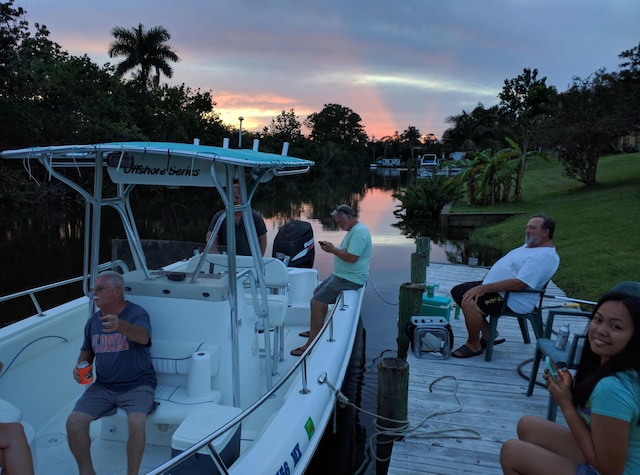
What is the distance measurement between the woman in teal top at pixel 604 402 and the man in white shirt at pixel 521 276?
208cm

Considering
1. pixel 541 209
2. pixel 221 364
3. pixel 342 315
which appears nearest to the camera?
pixel 221 364

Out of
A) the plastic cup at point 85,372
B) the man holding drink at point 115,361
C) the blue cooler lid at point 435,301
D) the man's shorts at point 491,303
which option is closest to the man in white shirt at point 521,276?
the man's shorts at point 491,303

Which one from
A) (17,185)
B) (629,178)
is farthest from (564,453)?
(17,185)

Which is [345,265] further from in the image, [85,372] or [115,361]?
[85,372]

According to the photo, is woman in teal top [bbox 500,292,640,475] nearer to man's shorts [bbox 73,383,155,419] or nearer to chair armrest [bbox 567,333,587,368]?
chair armrest [bbox 567,333,587,368]

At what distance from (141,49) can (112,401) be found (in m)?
40.2

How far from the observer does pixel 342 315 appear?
522 cm

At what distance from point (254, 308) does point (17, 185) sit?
20.4 meters

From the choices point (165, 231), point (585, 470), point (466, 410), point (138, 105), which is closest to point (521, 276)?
point (466, 410)

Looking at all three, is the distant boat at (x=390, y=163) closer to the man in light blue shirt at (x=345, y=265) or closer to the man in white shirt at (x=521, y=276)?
the man in light blue shirt at (x=345, y=265)

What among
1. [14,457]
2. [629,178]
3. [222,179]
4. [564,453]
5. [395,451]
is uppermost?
[629,178]

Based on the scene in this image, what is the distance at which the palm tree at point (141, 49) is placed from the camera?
37.5 metres

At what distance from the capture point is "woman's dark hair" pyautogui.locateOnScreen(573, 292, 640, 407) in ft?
6.63

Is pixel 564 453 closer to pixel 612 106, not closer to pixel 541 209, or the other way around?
pixel 541 209
